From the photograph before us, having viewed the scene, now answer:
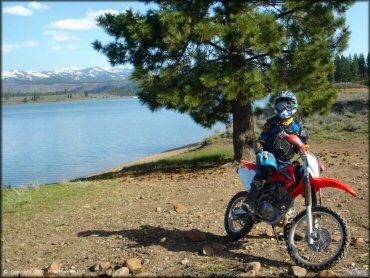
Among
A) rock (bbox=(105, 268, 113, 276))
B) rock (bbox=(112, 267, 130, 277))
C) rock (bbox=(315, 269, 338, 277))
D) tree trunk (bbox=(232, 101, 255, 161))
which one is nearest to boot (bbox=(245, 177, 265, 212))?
rock (bbox=(315, 269, 338, 277))

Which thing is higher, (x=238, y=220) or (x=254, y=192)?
(x=254, y=192)

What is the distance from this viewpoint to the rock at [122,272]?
15.4 feet

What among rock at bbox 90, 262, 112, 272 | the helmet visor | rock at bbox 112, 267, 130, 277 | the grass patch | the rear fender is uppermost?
the helmet visor

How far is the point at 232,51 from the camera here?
1173 cm

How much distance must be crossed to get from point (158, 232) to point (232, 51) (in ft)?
22.2

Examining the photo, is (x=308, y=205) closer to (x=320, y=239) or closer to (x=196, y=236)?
(x=320, y=239)

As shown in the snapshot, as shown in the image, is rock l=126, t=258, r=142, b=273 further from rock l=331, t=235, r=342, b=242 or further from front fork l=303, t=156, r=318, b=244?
rock l=331, t=235, r=342, b=242

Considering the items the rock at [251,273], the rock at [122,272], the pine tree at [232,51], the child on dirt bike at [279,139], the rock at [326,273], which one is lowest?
the rock at [122,272]

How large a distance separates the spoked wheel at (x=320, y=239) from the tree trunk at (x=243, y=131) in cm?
758

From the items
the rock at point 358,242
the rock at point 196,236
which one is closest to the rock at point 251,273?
the rock at point 196,236

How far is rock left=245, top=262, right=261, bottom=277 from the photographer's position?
450 cm

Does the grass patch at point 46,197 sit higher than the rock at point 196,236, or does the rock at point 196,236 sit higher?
the rock at point 196,236

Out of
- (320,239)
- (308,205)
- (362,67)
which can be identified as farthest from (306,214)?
(362,67)

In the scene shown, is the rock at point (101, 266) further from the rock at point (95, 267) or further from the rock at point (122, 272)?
the rock at point (122, 272)
